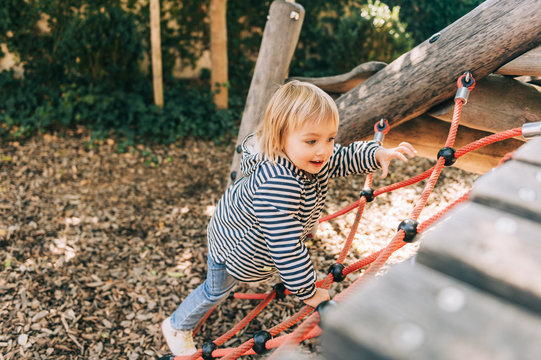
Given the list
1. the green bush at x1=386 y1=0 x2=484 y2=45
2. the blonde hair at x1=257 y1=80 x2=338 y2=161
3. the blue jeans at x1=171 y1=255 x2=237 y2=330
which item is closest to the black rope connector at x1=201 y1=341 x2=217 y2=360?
the blue jeans at x1=171 y1=255 x2=237 y2=330

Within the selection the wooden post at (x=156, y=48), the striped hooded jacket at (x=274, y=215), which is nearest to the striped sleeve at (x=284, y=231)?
the striped hooded jacket at (x=274, y=215)

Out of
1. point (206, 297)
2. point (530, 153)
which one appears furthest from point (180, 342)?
point (530, 153)

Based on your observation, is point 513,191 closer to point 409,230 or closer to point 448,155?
point 409,230

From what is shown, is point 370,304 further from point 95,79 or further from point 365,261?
point 95,79

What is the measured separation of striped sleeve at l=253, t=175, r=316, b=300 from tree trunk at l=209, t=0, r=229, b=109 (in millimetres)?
3919

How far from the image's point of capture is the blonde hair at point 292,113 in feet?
5.03

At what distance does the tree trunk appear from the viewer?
494 centimetres

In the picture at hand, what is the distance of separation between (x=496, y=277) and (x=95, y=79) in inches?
202

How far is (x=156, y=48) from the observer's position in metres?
4.61

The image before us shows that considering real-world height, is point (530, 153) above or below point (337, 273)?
above

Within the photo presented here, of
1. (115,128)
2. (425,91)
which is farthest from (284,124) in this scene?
(115,128)

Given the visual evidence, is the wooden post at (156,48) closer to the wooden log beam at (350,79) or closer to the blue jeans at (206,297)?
the wooden log beam at (350,79)

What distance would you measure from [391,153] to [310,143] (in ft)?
1.40

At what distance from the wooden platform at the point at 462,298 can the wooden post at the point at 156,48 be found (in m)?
4.52
